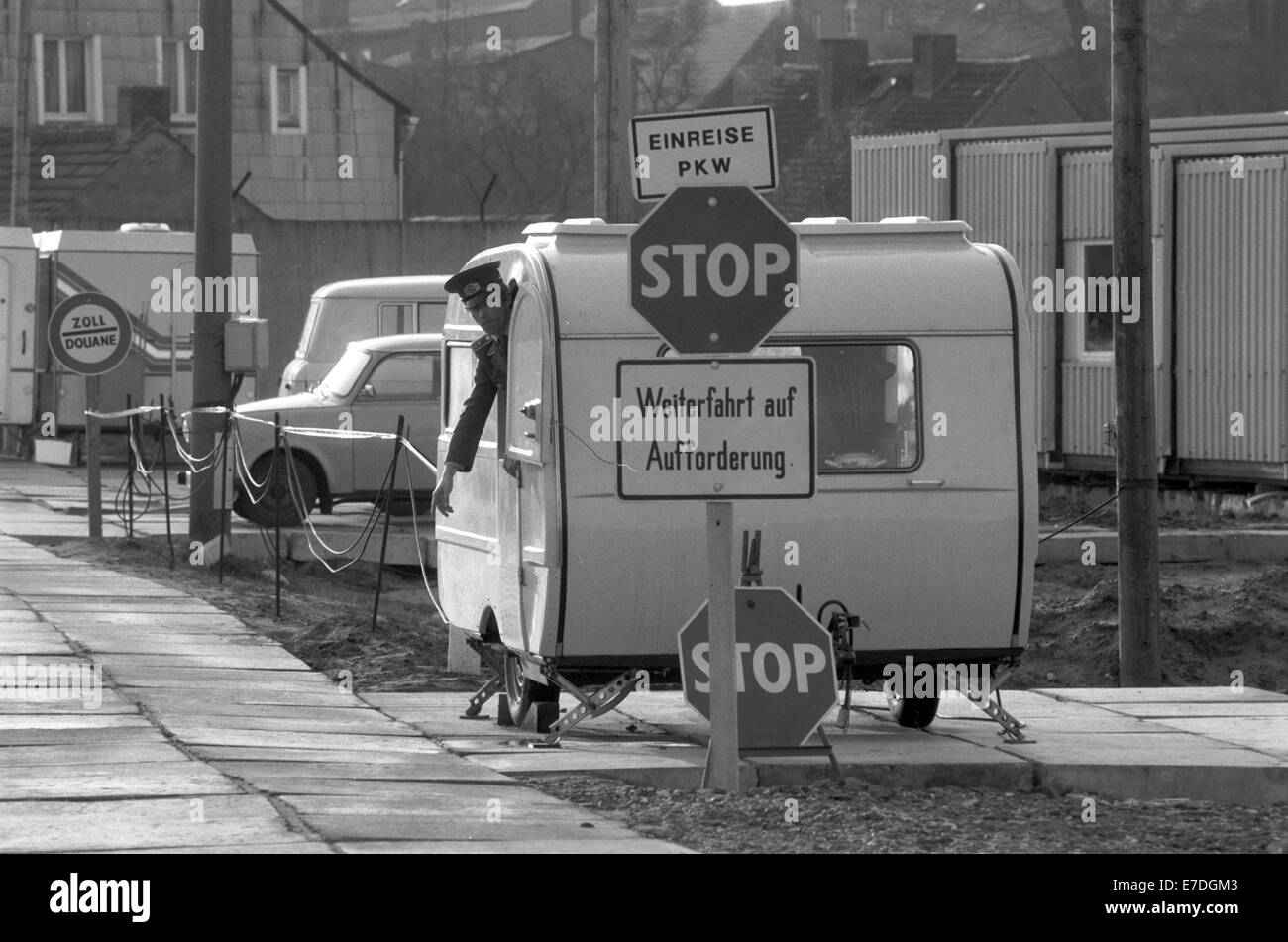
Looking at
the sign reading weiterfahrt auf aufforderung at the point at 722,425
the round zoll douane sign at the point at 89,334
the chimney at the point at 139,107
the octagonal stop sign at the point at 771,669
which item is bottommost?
the octagonal stop sign at the point at 771,669

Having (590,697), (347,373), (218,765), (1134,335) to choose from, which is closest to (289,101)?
(347,373)

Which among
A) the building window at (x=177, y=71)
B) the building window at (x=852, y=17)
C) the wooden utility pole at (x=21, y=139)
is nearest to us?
the wooden utility pole at (x=21, y=139)

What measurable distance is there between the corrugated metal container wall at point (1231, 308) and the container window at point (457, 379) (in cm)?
1038

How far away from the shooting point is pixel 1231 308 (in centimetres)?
1966

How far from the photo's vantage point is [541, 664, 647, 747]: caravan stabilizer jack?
9523 mm

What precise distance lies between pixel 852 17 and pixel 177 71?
41656 mm

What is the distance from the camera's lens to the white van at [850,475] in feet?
30.9

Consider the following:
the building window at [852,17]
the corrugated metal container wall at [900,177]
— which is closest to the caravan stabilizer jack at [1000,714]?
the corrugated metal container wall at [900,177]

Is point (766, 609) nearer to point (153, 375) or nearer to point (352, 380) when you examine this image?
point (352, 380)

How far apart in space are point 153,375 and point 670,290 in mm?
22678

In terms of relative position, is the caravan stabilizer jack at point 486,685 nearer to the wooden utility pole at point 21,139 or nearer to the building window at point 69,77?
the wooden utility pole at point 21,139

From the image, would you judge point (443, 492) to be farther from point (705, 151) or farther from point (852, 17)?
point (852, 17)

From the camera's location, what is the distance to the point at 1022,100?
5462 cm

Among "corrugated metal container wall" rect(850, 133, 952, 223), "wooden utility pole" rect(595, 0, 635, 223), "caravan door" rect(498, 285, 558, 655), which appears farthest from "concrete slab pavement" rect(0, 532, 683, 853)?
"corrugated metal container wall" rect(850, 133, 952, 223)
